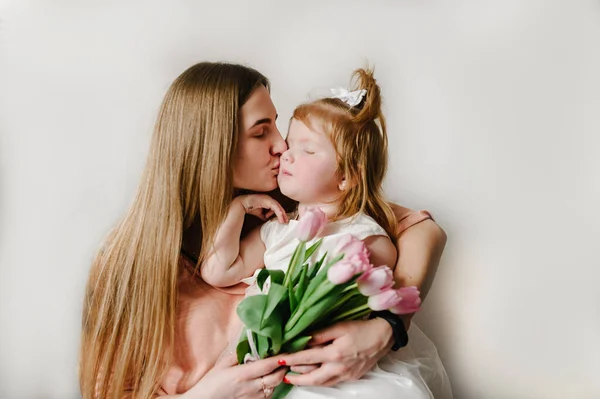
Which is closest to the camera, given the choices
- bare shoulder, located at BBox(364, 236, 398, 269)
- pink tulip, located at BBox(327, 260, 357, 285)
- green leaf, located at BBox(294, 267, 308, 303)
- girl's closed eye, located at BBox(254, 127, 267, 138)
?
pink tulip, located at BBox(327, 260, 357, 285)

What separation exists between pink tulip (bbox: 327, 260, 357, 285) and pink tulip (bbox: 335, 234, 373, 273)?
0.03 feet

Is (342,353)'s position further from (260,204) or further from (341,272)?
(260,204)

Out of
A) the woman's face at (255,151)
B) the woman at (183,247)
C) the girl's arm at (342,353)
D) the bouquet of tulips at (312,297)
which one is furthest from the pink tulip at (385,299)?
the woman's face at (255,151)

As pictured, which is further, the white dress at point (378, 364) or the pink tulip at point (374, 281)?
the white dress at point (378, 364)

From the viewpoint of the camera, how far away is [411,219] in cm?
157

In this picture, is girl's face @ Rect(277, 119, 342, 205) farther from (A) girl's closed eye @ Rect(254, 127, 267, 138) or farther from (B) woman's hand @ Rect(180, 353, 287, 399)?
(B) woman's hand @ Rect(180, 353, 287, 399)

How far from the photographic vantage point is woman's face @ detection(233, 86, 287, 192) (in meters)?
1.53

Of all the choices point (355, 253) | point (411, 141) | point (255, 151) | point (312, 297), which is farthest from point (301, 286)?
point (411, 141)

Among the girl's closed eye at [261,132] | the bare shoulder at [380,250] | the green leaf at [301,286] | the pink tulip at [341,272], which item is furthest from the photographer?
the girl's closed eye at [261,132]

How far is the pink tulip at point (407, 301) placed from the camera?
1.29 meters

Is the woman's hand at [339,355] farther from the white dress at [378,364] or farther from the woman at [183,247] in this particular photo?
the woman at [183,247]

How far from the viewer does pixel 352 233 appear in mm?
1416

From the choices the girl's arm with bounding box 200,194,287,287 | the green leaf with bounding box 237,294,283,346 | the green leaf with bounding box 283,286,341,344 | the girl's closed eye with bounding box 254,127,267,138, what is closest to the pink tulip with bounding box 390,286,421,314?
the green leaf with bounding box 283,286,341,344

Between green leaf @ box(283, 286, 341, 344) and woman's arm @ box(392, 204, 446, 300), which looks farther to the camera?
woman's arm @ box(392, 204, 446, 300)
